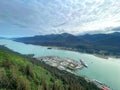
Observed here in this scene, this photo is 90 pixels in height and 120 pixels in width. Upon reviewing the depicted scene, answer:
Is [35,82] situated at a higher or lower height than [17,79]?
lower

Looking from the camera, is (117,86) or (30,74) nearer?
(30,74)

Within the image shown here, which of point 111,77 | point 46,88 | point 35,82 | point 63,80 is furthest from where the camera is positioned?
point 111,77

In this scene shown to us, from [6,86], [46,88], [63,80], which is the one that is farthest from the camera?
[63,80]

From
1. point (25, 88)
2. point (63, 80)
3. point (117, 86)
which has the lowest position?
point (117, 86)

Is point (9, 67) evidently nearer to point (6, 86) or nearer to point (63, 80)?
point (6, 86)

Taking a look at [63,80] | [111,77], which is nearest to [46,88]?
[63,80]

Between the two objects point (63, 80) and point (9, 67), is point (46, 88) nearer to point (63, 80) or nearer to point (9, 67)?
point (9, 67)

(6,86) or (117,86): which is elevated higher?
(6,86)

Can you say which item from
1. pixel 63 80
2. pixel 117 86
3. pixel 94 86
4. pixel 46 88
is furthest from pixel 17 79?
pixel 117 86

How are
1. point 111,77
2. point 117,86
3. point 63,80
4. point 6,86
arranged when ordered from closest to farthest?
point 6,86
point 63,80
point 117,86
point 111,77
